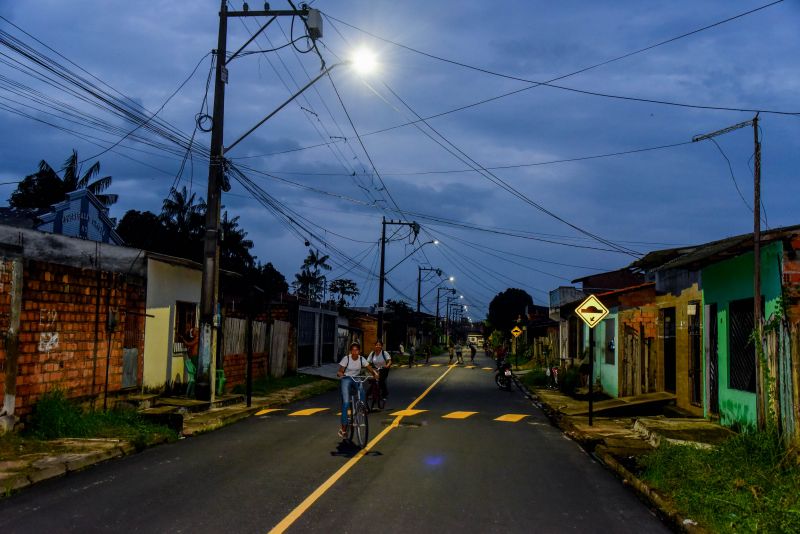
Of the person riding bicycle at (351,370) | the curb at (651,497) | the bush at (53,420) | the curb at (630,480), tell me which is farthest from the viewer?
the person riding bicycle at (351,370)

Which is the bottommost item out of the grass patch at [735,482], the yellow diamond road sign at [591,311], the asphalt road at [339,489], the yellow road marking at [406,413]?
the yellow road marking at [406,413]

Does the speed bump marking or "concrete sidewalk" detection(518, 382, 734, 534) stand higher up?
"concrete sidewalk" detection(518, 382, 734, 534)

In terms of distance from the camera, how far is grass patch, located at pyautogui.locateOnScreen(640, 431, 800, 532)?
663 cm

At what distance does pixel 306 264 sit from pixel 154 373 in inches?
2518

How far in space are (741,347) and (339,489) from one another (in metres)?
8.68

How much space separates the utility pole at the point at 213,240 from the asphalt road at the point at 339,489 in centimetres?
457

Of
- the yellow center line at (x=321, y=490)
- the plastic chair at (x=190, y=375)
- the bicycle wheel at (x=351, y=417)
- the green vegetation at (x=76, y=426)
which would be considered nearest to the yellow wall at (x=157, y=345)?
the plastic chair at (x=190, y=375)

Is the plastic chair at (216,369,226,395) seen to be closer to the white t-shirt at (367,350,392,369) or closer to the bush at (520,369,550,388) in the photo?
the white t-shirt at (367,350,392,369)

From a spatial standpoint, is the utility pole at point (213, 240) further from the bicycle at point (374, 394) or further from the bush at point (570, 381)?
the bush at point (570, 381)

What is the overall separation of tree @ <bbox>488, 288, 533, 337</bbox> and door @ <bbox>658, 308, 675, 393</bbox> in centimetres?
9295

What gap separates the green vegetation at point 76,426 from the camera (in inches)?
467

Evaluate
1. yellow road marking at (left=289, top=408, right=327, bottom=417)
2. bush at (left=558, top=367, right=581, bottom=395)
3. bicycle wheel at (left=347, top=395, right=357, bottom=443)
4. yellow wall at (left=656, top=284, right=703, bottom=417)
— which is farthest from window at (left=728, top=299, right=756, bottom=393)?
bush at (left=558, top=367, right=581, bottom=395)

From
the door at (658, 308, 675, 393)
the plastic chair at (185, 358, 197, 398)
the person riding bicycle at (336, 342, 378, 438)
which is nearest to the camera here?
the person riding bicycle at (336, 342, 378, 438)

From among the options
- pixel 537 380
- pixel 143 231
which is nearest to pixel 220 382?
pixel 537 380
